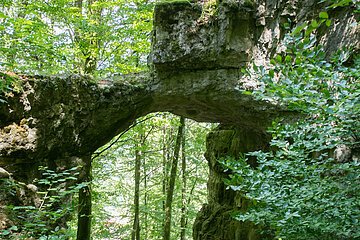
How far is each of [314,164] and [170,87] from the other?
4.45m

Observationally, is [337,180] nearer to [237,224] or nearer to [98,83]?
[98,83]

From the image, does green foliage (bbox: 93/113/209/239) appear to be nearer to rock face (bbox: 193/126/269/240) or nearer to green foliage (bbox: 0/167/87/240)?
rock face (bbox: 193/126/269/240)

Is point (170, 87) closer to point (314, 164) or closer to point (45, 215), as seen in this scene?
point (45, 215)

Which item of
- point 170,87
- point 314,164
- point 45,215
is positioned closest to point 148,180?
point 170,87

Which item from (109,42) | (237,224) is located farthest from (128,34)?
(237,224)

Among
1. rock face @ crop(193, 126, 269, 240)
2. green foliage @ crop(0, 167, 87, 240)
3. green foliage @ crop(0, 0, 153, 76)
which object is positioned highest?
green foliage @ crop(0, 0, 153, 76)

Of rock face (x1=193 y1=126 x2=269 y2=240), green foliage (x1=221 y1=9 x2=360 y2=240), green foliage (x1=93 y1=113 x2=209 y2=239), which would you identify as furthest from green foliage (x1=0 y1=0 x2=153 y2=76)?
green foliage (x1=221 y1=9 x2=360 y2=240)

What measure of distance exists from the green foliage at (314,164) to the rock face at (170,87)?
352 cm

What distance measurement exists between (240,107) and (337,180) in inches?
169

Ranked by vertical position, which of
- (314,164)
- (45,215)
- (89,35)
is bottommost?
(45,215)

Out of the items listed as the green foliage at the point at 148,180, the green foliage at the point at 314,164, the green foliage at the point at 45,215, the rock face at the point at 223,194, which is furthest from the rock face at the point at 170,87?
the green foliage at the point at 314,164

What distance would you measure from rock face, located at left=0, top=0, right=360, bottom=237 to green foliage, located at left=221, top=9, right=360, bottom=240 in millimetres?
3522

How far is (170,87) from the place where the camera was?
6676 mm

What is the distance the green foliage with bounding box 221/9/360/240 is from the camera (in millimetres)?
2025
